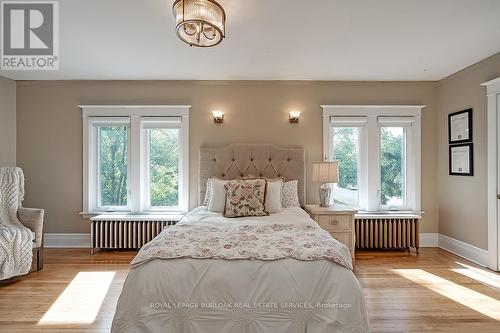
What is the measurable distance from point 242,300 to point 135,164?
312 centimetres

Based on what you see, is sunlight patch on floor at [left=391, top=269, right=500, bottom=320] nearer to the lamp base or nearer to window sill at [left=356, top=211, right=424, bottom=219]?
window sill at [left=356, top=211, right=424, bottom=219]

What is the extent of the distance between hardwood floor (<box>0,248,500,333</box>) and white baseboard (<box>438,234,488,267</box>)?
0.12 meters

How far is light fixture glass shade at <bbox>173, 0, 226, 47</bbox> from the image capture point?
1.84 m

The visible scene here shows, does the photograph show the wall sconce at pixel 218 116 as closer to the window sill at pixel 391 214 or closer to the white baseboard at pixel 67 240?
the window sill at pixel 391 214

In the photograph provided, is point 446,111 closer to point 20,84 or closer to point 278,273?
point 278,273

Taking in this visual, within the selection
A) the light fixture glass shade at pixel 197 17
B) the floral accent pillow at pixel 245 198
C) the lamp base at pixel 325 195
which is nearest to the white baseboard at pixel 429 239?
the lamp base at pixel 325 195

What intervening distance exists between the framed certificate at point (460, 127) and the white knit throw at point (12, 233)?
219 inches

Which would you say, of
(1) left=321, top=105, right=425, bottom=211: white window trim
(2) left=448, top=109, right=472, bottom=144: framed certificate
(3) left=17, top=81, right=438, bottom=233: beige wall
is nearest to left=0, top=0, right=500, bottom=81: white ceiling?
(3) left=17, top=81, right=438, bottom=233: beige wall

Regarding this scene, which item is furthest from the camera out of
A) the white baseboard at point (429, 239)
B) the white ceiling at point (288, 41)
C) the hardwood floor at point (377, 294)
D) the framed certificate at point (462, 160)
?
the white baseboard at point (429, 239)

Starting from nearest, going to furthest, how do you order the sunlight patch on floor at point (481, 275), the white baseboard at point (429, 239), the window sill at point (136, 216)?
1. the sunlight patch on floor at point (481, 275)
2. the window sill at point (136, 216)
3. the white baseboard at point (429, 239)

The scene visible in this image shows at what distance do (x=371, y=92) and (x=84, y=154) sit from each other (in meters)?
4.50

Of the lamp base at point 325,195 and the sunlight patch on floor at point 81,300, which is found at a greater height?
the lamp base at point 325,195

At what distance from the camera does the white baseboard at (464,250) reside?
349 cm

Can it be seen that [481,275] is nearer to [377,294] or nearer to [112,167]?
[377,294]
